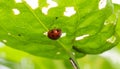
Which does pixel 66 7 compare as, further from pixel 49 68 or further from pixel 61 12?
pixel 49 68

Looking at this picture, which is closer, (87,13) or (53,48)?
(87,13)

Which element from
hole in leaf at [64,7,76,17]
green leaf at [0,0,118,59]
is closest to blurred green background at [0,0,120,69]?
green leaf at [0,0,118,59]

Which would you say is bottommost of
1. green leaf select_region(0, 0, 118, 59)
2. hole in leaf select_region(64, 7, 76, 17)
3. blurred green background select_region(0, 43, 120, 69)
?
hole in leaf select_region(64, 7, 76, 17)

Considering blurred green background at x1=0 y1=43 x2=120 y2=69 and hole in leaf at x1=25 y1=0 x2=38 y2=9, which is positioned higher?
blurred green background at x1=0 y1=43 x2=120 y2=69

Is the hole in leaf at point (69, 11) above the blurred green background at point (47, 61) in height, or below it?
below

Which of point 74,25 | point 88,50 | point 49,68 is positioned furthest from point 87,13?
point 49,68

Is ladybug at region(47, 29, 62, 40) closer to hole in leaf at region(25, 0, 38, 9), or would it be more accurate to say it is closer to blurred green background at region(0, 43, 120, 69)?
Result: hole in leaf at region(25, 0, 38, 9)

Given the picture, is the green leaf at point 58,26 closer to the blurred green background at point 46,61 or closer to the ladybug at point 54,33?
the ladybug at point 54,33

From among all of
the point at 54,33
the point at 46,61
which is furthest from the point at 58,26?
the point at 46,61

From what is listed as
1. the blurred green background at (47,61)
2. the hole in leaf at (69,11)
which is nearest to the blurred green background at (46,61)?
the blurred green background at (47,61)
